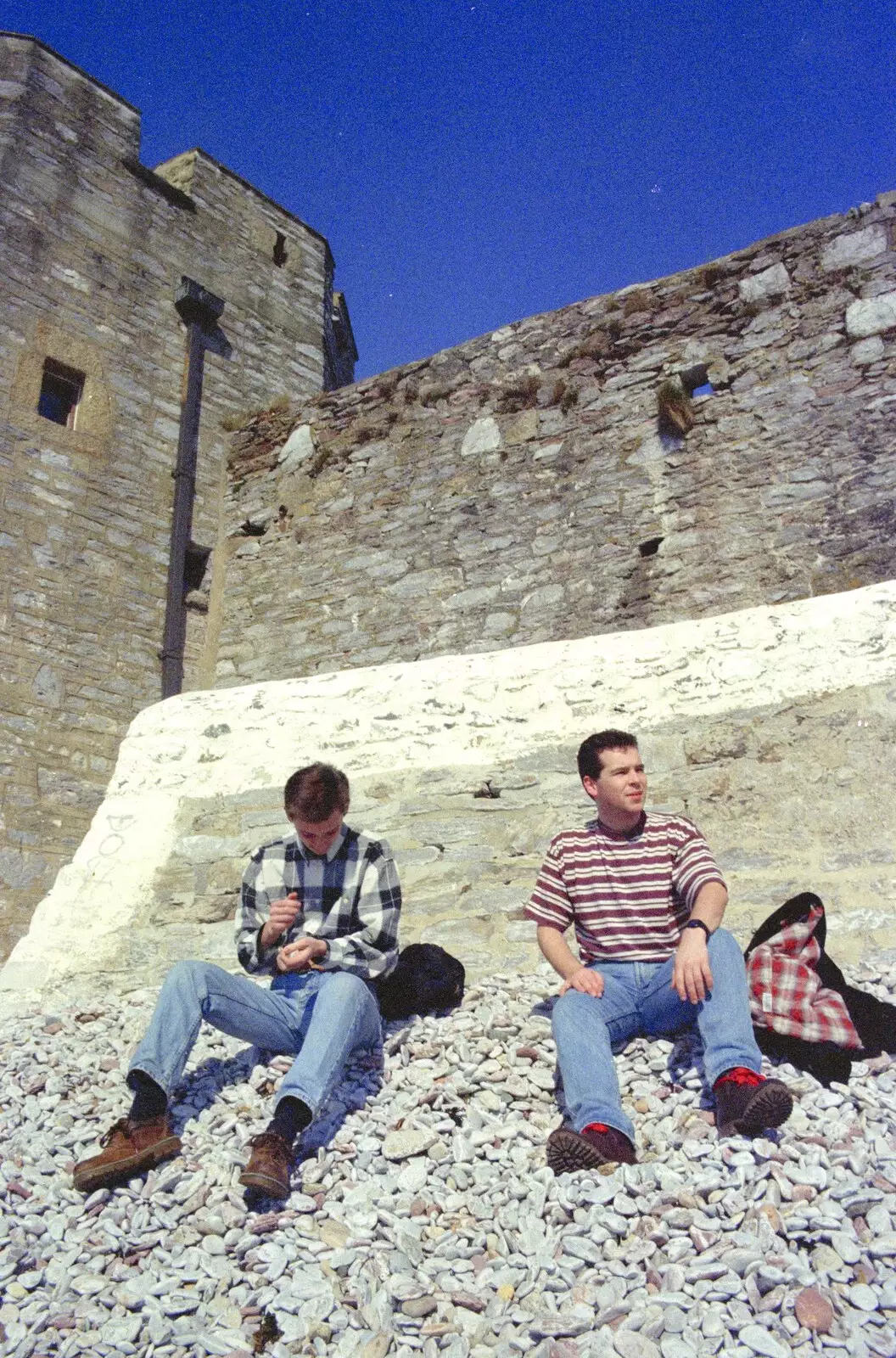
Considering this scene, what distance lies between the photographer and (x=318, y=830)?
312 centimetres

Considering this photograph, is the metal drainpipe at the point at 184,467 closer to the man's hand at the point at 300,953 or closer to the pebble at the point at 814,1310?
the man's hand at the point at 300,953

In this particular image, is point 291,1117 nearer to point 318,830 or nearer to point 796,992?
point 318,830

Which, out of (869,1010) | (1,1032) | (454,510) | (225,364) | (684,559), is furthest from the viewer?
(225,364)

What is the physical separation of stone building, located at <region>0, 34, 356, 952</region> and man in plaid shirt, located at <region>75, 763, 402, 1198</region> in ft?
15.6

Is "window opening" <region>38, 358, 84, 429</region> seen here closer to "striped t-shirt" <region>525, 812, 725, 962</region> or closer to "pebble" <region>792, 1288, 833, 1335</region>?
"striped t-shirt" <region>525, 812, 725, 962</region>

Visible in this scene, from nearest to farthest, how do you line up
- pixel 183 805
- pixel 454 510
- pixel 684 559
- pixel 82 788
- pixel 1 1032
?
pixel 1 1032
pixel 183 805
pixel 684 559
pixel 82 788
pixel 454 510

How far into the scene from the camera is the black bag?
3.27 m

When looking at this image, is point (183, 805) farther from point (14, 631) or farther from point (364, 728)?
point (14, 631)

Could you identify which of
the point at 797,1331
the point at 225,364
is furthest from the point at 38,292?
the point at 797,1331

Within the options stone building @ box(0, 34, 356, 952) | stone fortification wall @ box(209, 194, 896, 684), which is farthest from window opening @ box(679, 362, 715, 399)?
stone building @ box(0, 34, 356, 952)

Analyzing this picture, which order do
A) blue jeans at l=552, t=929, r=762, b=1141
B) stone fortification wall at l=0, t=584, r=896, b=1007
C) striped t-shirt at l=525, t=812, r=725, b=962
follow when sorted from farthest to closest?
stone fortification wall at l=0, t=584, r=896, b=1007
striped t-shirt at l=525, t=812, r=725, b=962
blue jeans at l=552, t=929, r=762, b=1141

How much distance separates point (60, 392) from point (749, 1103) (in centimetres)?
847

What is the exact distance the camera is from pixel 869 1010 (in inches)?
104

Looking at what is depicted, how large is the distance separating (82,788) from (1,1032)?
453 centimetres
